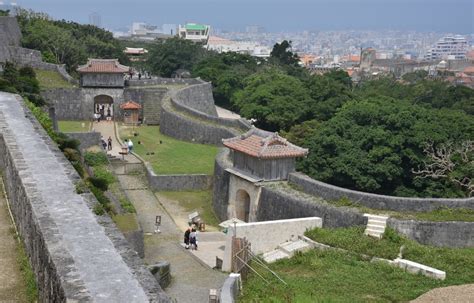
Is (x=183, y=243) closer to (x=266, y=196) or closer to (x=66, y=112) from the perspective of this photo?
(x=266, y=196)

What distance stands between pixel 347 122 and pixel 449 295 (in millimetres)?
12287

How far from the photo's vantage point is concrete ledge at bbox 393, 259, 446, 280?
1489 centimetres

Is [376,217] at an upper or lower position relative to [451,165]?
lower

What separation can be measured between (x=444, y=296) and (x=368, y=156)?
33.1ft

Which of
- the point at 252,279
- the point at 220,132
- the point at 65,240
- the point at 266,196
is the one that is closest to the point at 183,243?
the point at 266,196

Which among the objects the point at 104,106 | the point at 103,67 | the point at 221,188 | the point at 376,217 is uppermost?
the point at 103,67

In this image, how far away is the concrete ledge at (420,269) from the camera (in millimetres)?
14889

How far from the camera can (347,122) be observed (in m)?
24.6

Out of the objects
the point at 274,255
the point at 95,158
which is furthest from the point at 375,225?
the point at 95,158

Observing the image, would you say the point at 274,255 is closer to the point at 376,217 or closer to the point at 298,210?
the point at 298,210

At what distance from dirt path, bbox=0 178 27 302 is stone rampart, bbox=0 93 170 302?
246mm

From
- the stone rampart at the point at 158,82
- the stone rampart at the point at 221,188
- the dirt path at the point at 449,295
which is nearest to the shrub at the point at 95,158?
the stone rampart at the point at 221,188

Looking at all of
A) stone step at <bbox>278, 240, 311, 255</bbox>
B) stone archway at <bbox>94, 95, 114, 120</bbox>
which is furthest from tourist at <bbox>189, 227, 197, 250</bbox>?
stone archway at <bbox>94, 95, 114, 120</bbox>

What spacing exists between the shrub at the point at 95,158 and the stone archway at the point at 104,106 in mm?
11226
